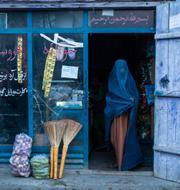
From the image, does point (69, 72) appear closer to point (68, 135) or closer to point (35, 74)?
point (35, 74)

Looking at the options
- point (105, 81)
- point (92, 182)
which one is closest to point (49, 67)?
point (92, 182)

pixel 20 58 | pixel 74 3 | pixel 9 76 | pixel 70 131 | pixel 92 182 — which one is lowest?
pixel 92 182

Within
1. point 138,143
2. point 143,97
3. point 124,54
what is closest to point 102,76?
point 124,54

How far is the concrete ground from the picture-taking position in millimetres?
7438

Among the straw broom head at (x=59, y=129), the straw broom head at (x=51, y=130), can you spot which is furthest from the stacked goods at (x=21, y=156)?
the straw broom head at (x=59, y=129)

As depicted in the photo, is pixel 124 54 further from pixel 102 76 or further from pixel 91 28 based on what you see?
pixel 91 28

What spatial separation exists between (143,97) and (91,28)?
1722 mm

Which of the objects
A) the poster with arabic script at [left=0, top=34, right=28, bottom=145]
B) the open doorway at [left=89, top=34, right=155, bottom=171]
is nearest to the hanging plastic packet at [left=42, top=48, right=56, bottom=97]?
the poster with arabic script at [left=0, top=34, right=28, bottom=145]

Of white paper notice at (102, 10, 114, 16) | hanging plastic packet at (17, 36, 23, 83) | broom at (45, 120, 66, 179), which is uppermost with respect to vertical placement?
white paper notice at (102, 10, 114, 16)

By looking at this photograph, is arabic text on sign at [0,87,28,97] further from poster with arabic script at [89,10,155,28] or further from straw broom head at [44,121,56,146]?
poster with arabic script at [89,10,155,28]

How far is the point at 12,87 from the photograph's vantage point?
322 inches

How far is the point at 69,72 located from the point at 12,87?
3.11ft

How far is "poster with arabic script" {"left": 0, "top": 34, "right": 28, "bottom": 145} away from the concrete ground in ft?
2.37

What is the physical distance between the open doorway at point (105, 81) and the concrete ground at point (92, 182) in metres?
0.46
